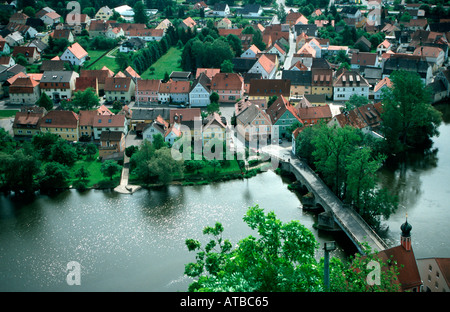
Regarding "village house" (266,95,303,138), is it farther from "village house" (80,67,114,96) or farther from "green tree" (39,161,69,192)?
"village house" (80,67,114,96)

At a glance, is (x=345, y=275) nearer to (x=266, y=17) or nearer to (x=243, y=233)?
(x=243, y=233)

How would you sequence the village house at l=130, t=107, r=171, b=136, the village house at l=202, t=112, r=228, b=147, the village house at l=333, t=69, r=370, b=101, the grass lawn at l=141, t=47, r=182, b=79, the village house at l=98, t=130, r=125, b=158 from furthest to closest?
the grass lawn at l=141, t=47, r=182, b=79, the village house at l=333, t=69, r=370, b=101, the village house at l=130, t=107, r=171, b=136, the village house at l=202, t=112, r=228, b=147, the village house at l=98, t=130, r=125, b=158

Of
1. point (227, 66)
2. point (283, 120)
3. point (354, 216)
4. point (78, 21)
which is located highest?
point (78, 21)

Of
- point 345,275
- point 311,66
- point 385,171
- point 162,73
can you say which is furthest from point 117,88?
point 345,275

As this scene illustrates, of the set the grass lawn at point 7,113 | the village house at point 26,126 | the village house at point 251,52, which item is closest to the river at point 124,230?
the village house at point 26,126

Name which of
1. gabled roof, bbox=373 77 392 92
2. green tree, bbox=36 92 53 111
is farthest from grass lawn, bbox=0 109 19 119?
gabled roof, bbox=373 77 392 92

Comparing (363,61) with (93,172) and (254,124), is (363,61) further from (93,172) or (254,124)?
(93,172)

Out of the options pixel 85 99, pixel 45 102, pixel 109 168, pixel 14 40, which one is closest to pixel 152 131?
pixel 109 168
